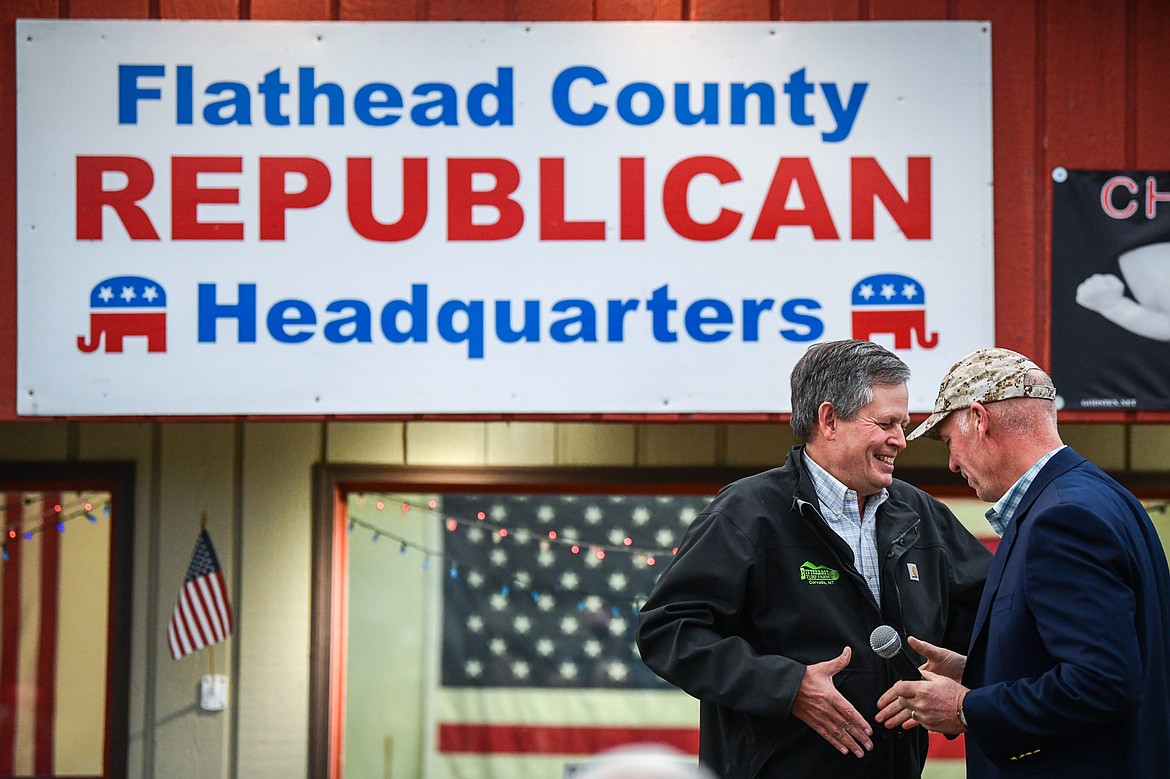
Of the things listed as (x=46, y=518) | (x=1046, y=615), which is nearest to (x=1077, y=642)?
(x=1046, y=615)

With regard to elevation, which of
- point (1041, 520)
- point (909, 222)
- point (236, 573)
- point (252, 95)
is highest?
point (252, 95)

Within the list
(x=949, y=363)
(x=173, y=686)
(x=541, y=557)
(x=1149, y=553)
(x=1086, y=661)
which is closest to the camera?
(x=1086, y=661)

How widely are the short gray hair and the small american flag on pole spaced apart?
132 inches

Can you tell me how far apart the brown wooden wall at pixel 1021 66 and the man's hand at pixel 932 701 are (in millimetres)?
2407

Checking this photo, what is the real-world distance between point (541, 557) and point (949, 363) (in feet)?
7.32

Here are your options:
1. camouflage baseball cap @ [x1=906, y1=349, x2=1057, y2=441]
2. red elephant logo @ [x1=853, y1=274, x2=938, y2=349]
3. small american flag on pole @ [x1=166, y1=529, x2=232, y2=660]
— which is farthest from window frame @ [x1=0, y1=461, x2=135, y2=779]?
camouflage baseball cap @ [x1=906, y1=349, x2=1057, y2=441]

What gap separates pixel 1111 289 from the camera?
498 cm

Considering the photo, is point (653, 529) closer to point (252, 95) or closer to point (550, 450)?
point (550, 450)

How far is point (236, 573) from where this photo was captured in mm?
5758

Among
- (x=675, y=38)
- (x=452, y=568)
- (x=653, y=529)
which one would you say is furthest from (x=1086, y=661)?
(x=452, y=568)

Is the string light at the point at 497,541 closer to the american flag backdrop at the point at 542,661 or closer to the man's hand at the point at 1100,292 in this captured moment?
the american flag backdrop at the point at 542,661

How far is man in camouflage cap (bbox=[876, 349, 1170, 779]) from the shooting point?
8.31 ft

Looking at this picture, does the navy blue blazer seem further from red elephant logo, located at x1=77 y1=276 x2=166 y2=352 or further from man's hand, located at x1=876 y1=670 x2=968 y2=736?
red elephant logo, located at x1=77 y1=276 x2=166 y2=352

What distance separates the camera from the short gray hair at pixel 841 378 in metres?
3.20
